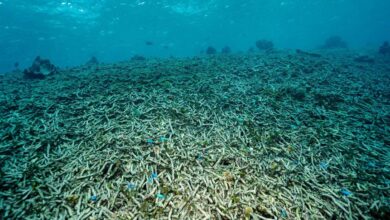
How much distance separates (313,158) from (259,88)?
4.23m

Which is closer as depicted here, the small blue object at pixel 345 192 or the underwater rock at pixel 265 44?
the small blue object at pixel 345 192

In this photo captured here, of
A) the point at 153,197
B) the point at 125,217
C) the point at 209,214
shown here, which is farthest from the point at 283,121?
the point at 125,217

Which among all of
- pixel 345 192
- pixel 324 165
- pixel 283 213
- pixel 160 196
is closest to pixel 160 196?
pixel 160 196

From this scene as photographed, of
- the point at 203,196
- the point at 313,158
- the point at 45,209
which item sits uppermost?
the point at 45,209

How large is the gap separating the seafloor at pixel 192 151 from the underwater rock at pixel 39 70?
2.57 metres

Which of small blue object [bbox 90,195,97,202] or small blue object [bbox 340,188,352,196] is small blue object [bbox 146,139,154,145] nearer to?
small blue object [bbox 90,195,97,202]

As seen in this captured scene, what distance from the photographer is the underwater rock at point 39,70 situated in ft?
35.1

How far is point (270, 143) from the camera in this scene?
209 inches

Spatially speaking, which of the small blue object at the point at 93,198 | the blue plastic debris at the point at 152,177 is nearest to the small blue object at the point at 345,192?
the blue plastic debris at the point at 152,177

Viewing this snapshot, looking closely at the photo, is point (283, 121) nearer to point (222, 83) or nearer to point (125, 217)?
point (222, 83)

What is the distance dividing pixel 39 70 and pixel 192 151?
10.9 metres

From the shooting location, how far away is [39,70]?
10.9 meters

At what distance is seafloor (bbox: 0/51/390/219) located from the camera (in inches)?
142

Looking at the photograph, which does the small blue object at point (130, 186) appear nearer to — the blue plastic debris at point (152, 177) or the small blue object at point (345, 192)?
the blue plastic debris at point (152, 177)
